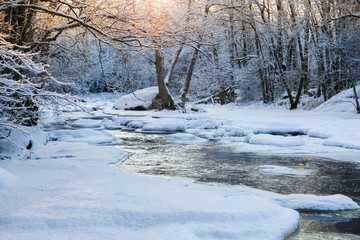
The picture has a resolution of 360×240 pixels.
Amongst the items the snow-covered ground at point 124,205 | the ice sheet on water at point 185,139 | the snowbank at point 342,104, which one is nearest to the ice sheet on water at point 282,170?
the snow-covered ground at point 124,205

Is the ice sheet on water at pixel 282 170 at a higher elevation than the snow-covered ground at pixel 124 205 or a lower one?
lower

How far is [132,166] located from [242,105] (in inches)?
772

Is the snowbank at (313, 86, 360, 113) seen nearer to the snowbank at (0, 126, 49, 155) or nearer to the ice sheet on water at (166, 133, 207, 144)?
the ice sheet on water at (166, 133, 207, 144)

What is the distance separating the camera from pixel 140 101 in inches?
870

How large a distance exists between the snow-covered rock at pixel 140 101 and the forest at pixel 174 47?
63.4 inches

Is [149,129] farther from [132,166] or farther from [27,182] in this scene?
[27,182]

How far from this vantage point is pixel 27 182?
4609 millimetres

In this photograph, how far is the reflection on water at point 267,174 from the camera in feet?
12.1

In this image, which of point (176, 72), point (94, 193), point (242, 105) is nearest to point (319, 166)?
point (94, 193)

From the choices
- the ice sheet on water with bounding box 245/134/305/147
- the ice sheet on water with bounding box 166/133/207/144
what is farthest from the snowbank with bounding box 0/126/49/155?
the ice sheet on water with bounding box 245/134/305/147

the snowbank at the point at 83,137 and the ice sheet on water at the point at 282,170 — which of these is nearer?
the ice sheet on water at the point at 282,170

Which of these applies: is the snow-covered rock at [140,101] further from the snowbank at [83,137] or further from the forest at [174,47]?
the snowbank at [83,137]

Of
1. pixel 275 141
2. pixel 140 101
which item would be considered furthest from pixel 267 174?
pixel 140 101

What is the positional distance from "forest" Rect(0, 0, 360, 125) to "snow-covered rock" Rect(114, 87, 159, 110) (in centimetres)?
161
